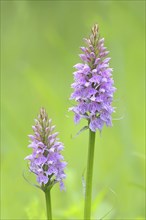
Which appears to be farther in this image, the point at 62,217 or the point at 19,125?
the point at 19,125

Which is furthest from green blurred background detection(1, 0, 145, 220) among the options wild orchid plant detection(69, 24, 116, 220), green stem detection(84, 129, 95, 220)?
wild orchid plant detection(69, 24, 116, 220)

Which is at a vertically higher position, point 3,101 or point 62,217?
point 3,101

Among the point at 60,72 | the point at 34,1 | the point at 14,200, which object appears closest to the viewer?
the point at 14,200

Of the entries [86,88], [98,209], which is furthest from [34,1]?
[86,88]

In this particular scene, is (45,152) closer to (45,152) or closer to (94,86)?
(45,152)

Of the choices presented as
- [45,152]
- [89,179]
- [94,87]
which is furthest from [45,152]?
[94,87]

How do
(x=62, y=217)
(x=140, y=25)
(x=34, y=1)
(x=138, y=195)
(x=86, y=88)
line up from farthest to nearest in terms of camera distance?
(x=34, y=1)
(x=140, y=25)
(x=138, y=195)
(x=62, y=217)
(x=86, y=88)

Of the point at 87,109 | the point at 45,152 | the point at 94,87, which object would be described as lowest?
the point at 45,152

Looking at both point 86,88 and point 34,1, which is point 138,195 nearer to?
point 86,88

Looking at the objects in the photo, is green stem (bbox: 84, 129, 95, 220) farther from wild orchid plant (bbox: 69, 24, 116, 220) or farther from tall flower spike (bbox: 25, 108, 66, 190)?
tall flower spike (bbox: 25, 108, 66, 190)
